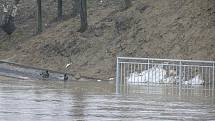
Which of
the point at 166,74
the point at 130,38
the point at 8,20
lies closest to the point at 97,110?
the point at 166,74

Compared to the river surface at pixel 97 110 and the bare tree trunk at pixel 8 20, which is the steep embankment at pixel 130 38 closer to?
the bare tree trunk at pixel 8 20

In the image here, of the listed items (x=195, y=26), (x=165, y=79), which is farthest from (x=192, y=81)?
(x=195, y=26)

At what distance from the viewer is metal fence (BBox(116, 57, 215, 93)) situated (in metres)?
30.5

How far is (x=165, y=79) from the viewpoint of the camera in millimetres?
33188

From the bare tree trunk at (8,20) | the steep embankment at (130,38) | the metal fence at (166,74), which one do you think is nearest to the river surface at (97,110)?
the metal fence at (166,74)

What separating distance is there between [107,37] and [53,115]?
3452 cm

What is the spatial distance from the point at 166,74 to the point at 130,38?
541 inches

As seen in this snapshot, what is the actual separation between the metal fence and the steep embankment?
6511 millimetres

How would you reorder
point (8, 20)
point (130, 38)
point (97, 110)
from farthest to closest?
point (8, 20)
point (130, 38)
point (97, 110)

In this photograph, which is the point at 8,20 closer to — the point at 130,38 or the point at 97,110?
the point at 130,38

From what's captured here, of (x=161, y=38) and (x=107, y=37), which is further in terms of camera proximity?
(x=107, y=37)

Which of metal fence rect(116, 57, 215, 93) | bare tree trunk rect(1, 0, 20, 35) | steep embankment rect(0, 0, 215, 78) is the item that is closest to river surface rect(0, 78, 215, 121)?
metal fence rect(116, 57, 215, 93)

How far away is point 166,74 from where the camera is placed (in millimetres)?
32781

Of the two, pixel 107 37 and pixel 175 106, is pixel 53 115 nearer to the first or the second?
pixel 175 106
